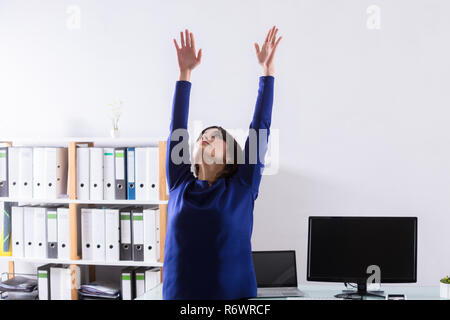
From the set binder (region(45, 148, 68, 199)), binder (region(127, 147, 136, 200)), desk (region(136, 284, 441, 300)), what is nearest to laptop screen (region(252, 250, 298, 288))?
desk (region(136, 284, 441, 300))

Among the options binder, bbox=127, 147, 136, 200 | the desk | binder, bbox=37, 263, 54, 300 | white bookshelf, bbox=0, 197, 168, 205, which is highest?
binder, bbox=127, 147, 136, 200

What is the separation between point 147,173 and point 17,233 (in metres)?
0.90

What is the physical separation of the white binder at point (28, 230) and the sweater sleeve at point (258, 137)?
6.02ft

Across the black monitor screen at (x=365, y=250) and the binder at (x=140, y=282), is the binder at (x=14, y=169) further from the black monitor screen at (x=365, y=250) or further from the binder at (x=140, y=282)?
the black monitor screen at (x=365, y=250)

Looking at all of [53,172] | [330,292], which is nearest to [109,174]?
[53,172]

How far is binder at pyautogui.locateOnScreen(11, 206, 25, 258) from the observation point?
275 cm

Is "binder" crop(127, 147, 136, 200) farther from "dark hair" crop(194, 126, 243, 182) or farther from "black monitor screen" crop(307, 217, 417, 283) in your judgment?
"dark hair" crop(194, 126, 243, 182)

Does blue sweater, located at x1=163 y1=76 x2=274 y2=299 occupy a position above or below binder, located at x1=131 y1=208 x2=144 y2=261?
above

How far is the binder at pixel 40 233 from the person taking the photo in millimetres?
2709

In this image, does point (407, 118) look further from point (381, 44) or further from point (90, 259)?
point (90, 259)

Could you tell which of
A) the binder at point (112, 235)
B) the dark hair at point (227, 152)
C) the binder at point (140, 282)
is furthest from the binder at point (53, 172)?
the dark hair at point (227, 152)

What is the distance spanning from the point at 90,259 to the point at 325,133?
1555mm

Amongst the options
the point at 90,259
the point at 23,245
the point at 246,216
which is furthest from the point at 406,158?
the point at 23,245

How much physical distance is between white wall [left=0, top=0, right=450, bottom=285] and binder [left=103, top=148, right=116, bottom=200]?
0.29m
